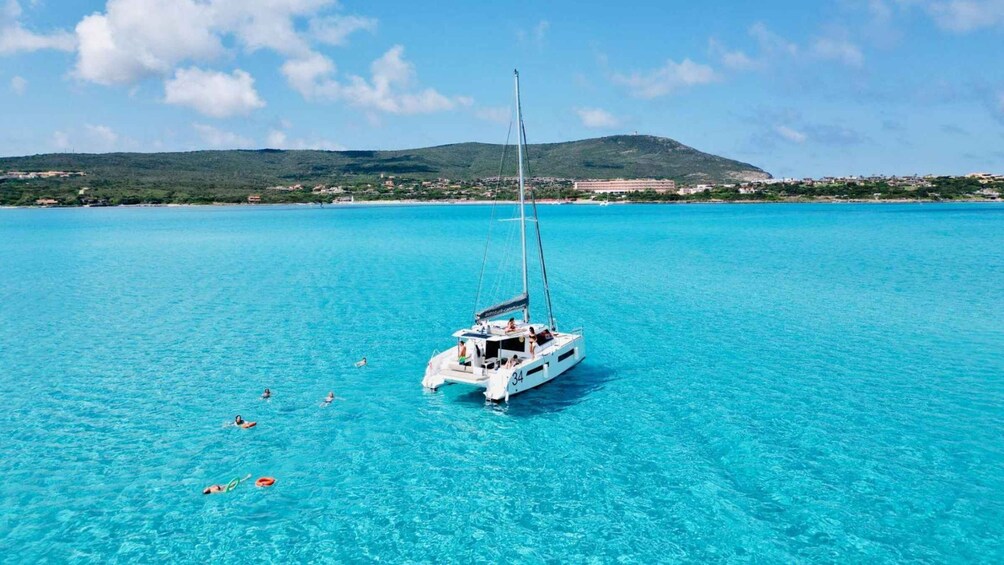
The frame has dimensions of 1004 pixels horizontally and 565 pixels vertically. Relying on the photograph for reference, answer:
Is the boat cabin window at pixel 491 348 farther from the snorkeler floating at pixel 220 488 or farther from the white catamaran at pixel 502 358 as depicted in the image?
the snorkeler floating at pixel 220 488

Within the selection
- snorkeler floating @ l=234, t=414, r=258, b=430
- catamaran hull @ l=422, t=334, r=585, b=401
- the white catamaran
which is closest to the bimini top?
the white catamaran

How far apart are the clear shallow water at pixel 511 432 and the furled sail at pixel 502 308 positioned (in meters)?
3.57

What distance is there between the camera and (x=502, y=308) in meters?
30.2

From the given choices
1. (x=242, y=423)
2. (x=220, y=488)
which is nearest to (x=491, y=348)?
(x=242, y=423)

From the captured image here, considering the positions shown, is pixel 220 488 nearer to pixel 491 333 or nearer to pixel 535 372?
pixel 491 333

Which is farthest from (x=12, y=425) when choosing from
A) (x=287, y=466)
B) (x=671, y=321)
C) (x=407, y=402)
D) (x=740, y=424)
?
(x=671, y=321)

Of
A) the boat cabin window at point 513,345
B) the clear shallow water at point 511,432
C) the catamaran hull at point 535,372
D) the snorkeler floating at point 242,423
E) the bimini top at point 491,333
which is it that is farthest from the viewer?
the boat cabin window at point 513,345

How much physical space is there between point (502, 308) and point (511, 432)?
7.88 meters

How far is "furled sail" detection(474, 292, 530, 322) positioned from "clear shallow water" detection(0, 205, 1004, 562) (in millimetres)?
3566

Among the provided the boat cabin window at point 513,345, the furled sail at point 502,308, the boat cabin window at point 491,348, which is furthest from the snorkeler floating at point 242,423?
the boat cabin window at point 513,345

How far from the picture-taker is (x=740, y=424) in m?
23.8

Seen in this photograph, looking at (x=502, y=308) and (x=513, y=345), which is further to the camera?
(x=502, y=308)

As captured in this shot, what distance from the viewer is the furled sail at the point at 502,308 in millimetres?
29000

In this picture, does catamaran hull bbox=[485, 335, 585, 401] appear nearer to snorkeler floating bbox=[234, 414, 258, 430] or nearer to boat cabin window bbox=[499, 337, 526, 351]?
boat cabin window bbox=[499, 337, 526, 351]
